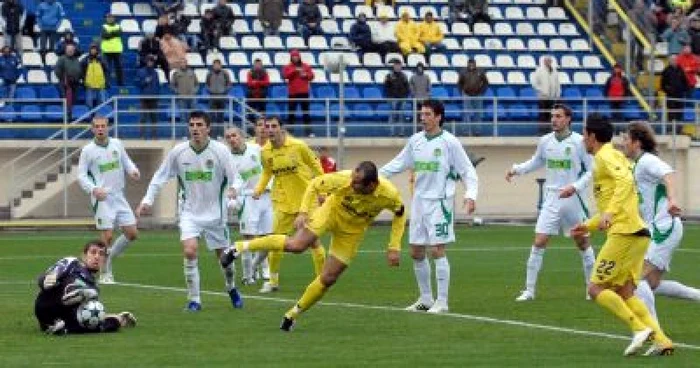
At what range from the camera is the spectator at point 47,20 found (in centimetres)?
4778

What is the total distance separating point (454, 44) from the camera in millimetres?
53062

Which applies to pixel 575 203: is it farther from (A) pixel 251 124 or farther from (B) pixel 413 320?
(A) pixel 251 124

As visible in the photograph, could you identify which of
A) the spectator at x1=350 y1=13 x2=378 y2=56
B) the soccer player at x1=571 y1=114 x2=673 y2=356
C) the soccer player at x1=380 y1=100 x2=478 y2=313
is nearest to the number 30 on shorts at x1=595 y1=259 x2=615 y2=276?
the soccer player at x1=571 y1=114 x2=673 y2=356

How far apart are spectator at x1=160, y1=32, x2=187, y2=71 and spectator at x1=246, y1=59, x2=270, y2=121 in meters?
1.65

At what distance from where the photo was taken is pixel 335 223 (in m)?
21.0

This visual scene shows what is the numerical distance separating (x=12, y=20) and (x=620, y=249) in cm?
3149

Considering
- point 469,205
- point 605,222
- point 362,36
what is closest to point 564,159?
point 469,205

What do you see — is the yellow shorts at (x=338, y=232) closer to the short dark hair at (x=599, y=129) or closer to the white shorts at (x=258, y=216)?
the short dark hair at (x=599, y=129)

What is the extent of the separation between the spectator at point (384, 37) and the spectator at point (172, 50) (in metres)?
6.17

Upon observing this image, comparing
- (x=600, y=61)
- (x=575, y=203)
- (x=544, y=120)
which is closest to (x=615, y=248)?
(x=575, y=203)

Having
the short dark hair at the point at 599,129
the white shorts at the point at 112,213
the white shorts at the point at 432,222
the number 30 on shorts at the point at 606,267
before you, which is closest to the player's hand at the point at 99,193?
the white shorts at the point at 112,213

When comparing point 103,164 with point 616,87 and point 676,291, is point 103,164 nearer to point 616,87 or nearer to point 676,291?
point 676,291

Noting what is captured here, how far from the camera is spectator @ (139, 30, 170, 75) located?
4744 centimetres

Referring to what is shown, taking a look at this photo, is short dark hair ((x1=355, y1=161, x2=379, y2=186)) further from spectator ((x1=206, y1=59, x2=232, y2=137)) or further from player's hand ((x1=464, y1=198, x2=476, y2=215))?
spectator ((x1=206, y1=59, x2=232, y2=137))
